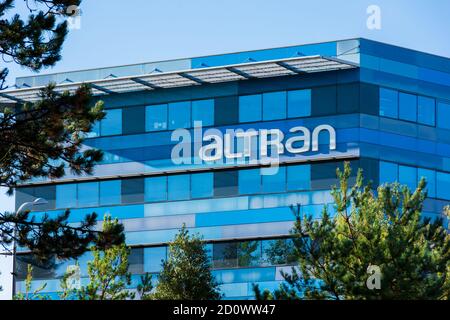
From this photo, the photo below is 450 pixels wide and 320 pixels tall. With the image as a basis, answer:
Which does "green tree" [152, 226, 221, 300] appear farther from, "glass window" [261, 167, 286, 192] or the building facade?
"glass window" [261, 167, 286, 192]

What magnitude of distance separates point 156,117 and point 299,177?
27.7 feet

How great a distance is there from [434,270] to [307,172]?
85.2ft

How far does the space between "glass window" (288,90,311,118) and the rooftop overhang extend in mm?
965

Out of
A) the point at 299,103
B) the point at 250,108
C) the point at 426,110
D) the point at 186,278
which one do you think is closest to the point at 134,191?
the point at 250,108

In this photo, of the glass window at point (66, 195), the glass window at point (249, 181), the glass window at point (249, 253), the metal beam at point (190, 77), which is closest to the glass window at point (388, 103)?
the glass window at point (249, 181)

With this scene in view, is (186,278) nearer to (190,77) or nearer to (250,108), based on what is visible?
(250,108)

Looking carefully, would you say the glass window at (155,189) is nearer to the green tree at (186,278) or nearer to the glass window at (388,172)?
the glass window at (388,172)

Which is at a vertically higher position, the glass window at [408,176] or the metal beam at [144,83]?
the metal beam at [144,83]

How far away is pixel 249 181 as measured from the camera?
56.9 m

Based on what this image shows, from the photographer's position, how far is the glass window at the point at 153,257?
192 ft

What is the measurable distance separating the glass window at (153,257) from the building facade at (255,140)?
0.07 metres

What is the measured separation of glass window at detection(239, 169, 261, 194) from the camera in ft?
186

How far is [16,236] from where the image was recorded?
3019cm
